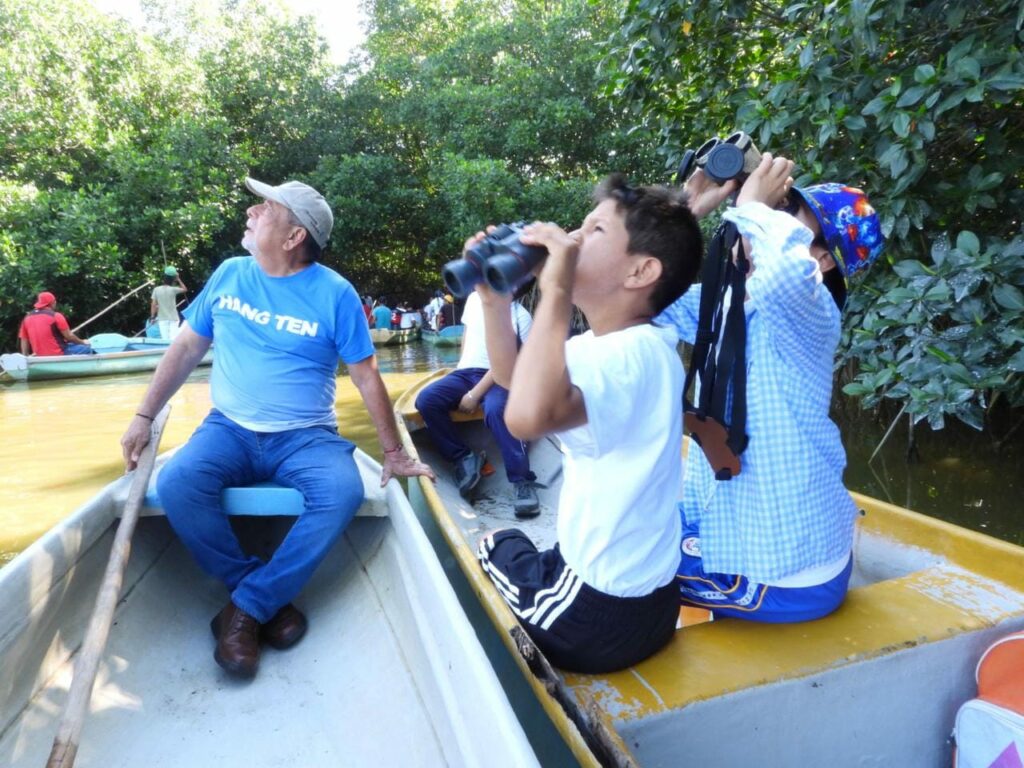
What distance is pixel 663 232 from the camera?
1.14 m

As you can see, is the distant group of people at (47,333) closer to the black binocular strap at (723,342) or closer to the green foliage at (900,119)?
the green foliage at (900,119)

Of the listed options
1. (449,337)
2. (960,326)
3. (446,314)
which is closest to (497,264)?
(960,326)

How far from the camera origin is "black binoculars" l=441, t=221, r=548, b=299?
106 centimetres

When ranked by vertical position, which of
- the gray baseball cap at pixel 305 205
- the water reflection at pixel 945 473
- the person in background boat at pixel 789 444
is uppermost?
Answer: the gray baseball cap at pixel 305 205

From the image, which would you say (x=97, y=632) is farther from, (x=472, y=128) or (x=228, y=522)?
(x=472, y=128)

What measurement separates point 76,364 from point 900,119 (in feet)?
33.0

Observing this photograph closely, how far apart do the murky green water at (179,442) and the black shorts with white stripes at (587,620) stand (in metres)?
3.13

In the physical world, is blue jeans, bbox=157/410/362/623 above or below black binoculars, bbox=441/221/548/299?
below

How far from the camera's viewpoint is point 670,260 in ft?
3.79

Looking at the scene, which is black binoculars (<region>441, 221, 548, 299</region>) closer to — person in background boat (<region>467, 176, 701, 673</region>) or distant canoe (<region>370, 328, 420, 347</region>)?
person in background boat (<region>467, 176, 701, 673</region>)

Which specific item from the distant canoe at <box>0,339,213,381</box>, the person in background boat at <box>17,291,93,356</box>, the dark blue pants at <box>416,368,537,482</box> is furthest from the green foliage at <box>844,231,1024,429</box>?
the person in background boat at <box>17,291,93,356</box>

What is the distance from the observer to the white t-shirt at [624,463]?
40.8 inches

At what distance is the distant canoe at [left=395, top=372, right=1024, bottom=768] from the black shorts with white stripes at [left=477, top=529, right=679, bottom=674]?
0.03 metres

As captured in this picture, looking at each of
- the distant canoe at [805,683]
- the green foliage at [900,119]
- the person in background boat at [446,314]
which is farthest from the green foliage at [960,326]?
the person in background boat at [446,314]
